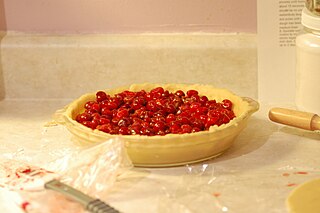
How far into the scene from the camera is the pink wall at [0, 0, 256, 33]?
1229 millimetres

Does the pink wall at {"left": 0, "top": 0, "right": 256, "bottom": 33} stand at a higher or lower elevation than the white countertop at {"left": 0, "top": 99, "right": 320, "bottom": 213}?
higher

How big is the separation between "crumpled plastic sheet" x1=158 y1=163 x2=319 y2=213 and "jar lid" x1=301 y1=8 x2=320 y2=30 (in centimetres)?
21

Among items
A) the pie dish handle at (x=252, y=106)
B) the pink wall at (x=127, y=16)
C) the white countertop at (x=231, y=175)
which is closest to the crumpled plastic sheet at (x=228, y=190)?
the white countertop at (x=231, y=175)

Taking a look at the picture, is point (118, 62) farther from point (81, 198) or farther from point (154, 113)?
point (81, 198)

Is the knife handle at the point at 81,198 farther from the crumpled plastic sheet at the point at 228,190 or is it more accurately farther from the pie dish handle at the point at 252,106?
the pie dish handle at the point at 252,106

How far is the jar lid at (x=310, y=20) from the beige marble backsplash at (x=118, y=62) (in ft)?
0.46

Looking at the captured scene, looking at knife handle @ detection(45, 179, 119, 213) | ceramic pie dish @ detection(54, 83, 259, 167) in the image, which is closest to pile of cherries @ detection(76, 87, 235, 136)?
ceramic pie dish @ detection(54, 83, 259, 167)

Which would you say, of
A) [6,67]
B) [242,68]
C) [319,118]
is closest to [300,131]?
[319,118]

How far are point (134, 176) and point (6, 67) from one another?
16.4 inches

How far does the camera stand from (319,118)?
3.42 feet

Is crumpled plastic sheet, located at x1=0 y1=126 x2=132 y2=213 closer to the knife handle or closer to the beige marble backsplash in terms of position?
the knife handle

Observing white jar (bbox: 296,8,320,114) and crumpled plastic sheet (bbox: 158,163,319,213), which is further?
white jar (bbox: 296,8,320,114)

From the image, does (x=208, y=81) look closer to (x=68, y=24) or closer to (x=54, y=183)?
(x=68, y=24)

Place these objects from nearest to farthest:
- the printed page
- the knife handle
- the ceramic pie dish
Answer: the knife handle, the ceramic pie dish, the printed page
